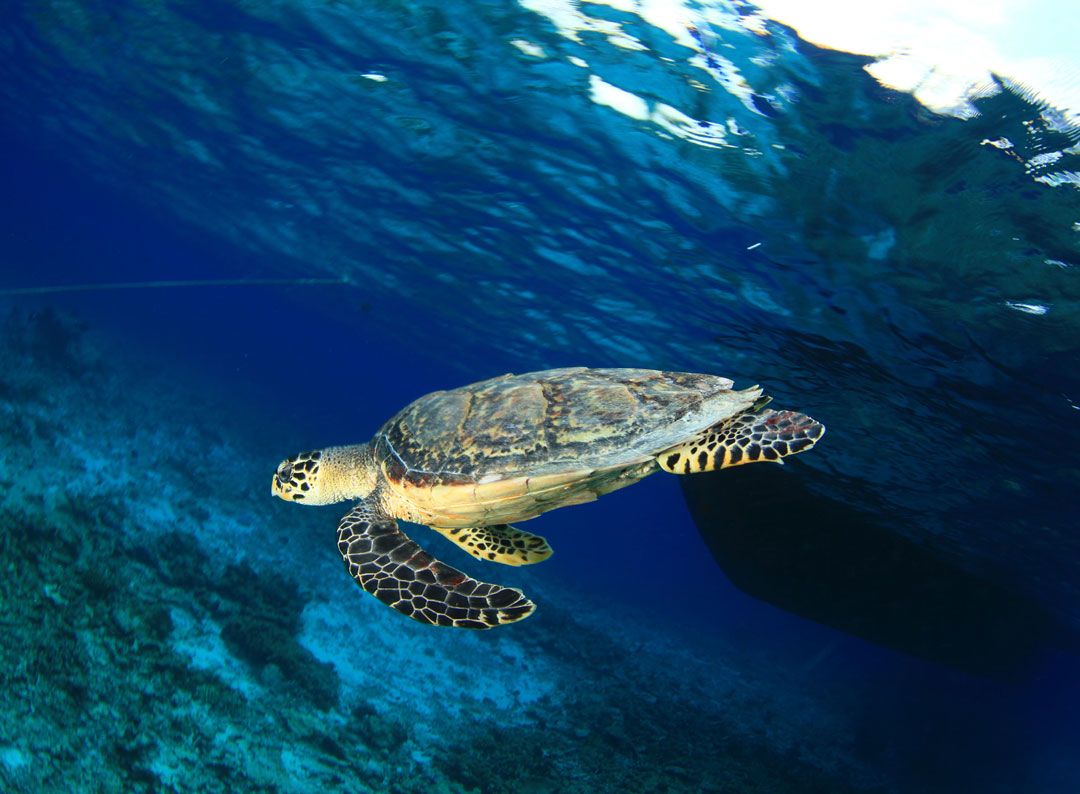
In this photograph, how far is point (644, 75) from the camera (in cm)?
850

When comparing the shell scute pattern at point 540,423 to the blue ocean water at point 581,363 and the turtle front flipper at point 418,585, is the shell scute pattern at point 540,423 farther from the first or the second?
the blue ocean water at point 581,363

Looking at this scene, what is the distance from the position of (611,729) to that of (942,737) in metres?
18.6

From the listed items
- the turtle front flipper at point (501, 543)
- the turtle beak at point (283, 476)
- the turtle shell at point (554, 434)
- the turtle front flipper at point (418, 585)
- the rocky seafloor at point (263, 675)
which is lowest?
the rocky seafloor at point (263, 675)

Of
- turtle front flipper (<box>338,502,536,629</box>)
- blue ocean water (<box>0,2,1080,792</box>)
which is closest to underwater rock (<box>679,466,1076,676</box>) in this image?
blue ocean water (<box>0,2,1080,792</box>)

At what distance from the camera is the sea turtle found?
424 cm

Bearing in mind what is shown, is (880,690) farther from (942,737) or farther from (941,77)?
(941,77)

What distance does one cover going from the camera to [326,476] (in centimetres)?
625

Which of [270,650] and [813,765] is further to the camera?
[813,765]

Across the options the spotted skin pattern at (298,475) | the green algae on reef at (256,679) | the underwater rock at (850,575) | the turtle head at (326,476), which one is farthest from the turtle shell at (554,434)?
the underwater rock at (850,575)

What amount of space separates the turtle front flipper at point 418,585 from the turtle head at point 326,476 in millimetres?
851

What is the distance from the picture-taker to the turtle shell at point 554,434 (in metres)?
4.37

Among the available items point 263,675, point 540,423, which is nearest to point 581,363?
point 263,675

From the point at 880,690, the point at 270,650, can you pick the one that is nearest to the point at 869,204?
the point at 270,650

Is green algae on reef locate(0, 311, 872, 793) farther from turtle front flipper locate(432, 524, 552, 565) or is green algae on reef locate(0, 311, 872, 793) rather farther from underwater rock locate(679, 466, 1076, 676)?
turtle front flipper locate(432, 524, 552, 565)
